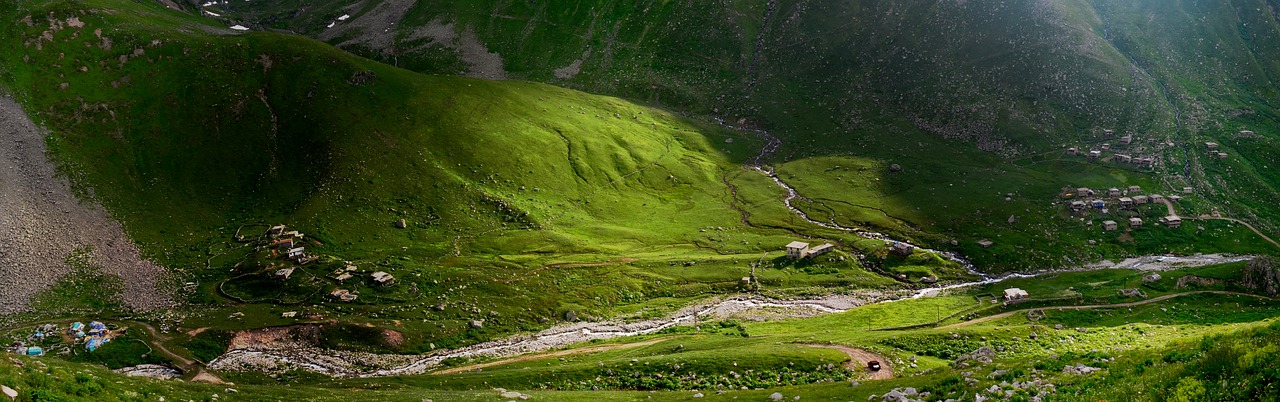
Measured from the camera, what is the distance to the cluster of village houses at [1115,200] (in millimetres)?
115500

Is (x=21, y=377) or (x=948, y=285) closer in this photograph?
(x=21, y=377)

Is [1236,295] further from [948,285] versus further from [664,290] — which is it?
[664,290]

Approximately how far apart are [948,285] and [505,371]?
65901 mm

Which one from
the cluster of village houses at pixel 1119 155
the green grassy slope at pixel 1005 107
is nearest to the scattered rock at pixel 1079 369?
the green grassy slope at pixel 1005 107

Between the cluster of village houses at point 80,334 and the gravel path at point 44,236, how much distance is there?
703 centimetres

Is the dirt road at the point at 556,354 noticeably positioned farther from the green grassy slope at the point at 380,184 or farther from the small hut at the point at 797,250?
the small hut at the point at 797,250

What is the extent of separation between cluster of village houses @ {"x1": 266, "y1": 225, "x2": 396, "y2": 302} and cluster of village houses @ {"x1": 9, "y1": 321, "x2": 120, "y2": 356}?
63.2ft

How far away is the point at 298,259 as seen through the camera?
10138 centimetres

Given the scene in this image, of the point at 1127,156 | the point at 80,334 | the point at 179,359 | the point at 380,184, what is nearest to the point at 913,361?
the point at 179,359

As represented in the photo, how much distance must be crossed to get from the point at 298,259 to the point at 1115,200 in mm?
127003

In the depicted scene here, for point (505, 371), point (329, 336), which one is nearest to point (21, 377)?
point (505, 371)

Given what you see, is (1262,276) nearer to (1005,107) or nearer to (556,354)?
(1005,107)

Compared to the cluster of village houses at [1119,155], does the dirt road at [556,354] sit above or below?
below

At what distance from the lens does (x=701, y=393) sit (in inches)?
2165
